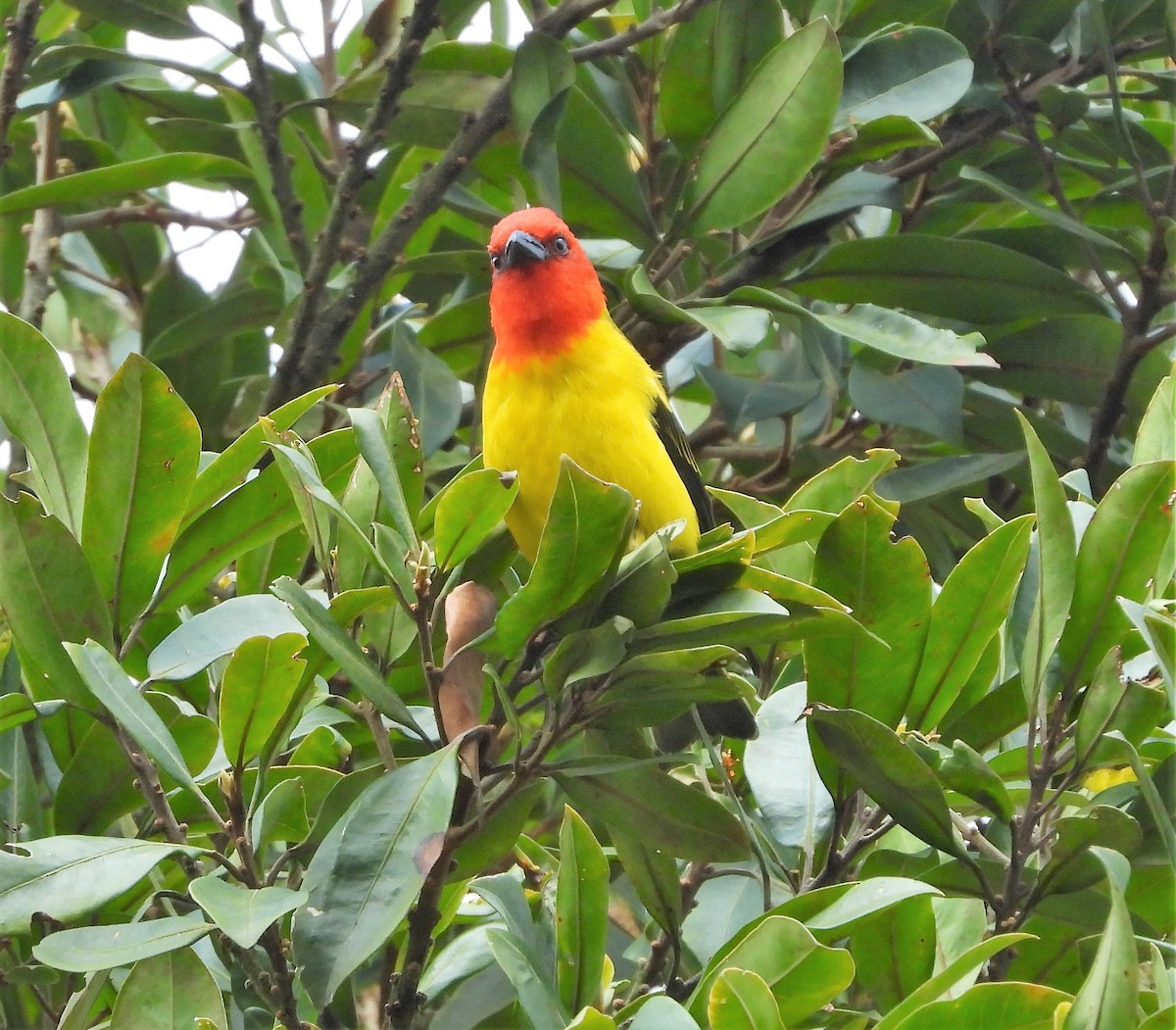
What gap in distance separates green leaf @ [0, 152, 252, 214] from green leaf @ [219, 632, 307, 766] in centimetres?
160

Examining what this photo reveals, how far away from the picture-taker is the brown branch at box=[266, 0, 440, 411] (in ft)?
9.01

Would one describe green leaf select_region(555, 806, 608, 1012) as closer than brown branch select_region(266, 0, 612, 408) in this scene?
Yes

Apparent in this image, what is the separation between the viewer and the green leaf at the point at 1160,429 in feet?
6.28

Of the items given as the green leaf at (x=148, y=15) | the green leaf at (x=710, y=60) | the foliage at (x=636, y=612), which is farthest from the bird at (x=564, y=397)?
the green leaf at (x=148, y=15)

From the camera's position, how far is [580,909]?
1623 millimetres

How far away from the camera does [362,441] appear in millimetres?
1615

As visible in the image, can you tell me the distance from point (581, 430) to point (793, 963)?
1.46 m

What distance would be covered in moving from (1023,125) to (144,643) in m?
2.20

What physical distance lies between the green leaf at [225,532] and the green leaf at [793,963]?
0.95 metres

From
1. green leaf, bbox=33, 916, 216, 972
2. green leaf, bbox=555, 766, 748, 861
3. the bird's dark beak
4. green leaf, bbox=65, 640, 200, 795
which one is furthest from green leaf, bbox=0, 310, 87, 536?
the bird's dark beak

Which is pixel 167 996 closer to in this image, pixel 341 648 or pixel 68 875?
pixel 68 875

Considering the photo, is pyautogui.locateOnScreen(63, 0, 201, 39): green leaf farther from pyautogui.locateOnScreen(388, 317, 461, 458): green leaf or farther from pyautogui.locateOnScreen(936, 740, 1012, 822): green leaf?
pyautogui.locateOnScreen(936, 740, 1012, 822): green leaf

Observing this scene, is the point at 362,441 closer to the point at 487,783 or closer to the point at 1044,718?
the point at 487,783

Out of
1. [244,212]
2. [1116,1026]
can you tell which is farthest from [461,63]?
[1116,1026]
